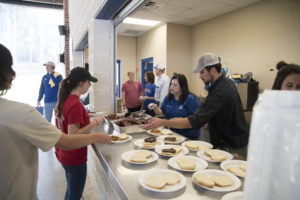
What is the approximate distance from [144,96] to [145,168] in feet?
12.2

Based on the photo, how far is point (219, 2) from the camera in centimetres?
451

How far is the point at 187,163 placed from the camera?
1.20m

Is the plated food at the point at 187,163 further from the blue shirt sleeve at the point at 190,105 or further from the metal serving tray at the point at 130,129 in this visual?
the blue shirt sleeve at the point at 190,105

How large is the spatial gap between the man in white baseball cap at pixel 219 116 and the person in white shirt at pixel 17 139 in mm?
972

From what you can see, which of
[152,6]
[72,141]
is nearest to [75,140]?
[72,141]

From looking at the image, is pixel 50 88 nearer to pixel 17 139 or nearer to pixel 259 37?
pixel 17 139

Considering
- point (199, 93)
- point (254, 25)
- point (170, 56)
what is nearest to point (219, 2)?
point (254, 25)

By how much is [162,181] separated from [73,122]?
998 millimetres

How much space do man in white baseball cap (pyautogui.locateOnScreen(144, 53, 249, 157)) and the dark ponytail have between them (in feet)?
2.60

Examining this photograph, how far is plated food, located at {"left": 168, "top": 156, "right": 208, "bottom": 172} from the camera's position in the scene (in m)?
1.16

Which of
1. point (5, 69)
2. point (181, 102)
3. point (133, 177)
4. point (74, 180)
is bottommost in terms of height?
point (74, 180)

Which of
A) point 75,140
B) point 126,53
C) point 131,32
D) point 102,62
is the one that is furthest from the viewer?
point 126,53

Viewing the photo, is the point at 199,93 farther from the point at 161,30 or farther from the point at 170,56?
the point at 161,30

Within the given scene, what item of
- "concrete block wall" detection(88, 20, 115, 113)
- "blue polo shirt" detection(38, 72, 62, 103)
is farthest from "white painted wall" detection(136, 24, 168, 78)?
"concrete block wall" detection(88, 20, 115, 113)
